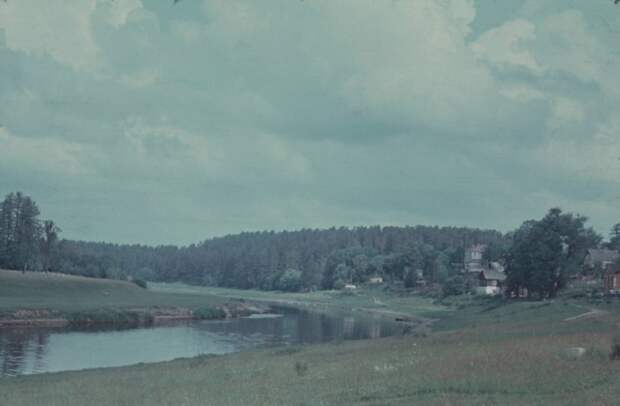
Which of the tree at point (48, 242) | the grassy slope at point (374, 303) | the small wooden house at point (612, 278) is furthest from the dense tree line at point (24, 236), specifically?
the small wooden house at point (612, 278)

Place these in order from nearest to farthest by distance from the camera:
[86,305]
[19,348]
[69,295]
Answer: [19,348] → [86,305] → [69,295]

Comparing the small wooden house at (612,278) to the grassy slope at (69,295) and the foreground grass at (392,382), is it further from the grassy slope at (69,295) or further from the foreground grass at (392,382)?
the foreground grass at (392,382)

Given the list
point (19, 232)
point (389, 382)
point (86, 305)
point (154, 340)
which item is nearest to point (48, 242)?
point (19, 232)

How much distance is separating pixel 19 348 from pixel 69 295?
6339 centimetres

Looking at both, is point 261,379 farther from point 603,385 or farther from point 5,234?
point 5,234

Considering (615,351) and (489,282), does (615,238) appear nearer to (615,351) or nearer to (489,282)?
(489,282)

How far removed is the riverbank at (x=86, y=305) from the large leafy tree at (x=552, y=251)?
47.8 metres

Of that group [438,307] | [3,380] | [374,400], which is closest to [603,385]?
[374,400]

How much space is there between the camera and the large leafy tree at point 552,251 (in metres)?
95.6

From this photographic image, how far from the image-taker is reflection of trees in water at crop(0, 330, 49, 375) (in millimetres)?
50906

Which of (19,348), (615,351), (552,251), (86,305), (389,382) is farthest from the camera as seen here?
(86,305)

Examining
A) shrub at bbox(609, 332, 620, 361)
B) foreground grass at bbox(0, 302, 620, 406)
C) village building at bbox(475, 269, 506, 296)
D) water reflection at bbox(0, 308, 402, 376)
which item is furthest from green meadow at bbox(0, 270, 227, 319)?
shrub at bbox(609, 332, 620, 361)

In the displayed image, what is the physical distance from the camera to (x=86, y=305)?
4336 inches

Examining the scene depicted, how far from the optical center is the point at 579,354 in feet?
81.0
